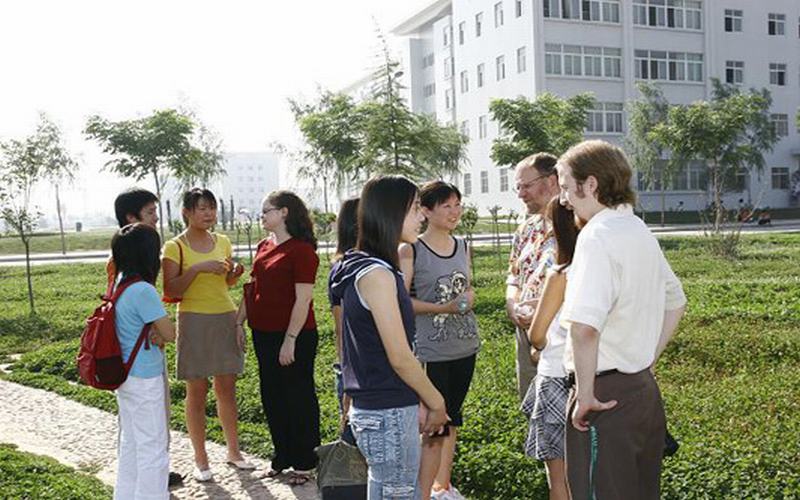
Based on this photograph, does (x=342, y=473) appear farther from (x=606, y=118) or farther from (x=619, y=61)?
(x=619, y=61)

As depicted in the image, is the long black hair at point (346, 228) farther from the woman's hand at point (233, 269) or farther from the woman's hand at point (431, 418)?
the woman's hand at point (233, 269)

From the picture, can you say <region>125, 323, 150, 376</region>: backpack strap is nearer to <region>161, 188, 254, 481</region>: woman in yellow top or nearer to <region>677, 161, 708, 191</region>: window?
<region>161, 188, 254, 481</region>: woman in yellow top

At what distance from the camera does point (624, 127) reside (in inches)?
1633

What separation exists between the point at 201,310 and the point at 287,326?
62 centimetres

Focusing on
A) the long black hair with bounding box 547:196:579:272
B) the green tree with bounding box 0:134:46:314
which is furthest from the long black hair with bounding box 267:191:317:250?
the green tree with bounding box 0:134:46:314

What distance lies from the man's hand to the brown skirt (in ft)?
9.42

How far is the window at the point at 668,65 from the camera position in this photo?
4159cm

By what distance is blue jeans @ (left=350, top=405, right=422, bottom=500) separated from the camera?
284 centimetres

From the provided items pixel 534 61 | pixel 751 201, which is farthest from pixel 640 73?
pixel 751 201

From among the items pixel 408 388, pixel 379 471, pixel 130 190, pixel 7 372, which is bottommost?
pixel 7 372

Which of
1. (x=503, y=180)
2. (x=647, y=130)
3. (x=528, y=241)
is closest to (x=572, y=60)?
(x=647, y=130)

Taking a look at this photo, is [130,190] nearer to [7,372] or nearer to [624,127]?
[7,372]

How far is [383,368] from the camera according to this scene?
2.86 meters

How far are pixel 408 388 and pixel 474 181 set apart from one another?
142ft
